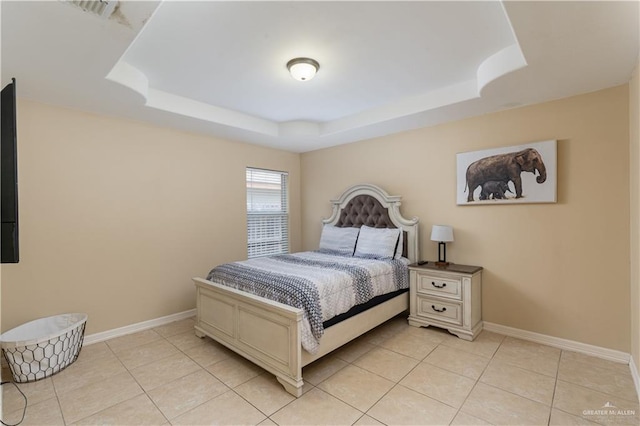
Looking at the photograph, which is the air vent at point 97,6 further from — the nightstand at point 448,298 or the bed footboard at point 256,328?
the nightstand at point 448,298

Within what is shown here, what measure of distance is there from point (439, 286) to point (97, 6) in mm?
3555

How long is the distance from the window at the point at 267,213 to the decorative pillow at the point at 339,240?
1062 millimetres

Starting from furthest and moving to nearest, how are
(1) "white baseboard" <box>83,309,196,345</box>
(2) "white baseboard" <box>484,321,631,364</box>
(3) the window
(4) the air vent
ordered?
(3) the window → (1) "white baseboard" <box>83,309,196,345</box> → (2) "white baseboard" <box>484,321,631,364</box> → (4) the air vent

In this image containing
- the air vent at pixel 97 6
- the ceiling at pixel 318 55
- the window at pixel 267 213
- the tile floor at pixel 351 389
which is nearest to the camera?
the air vent at pixel 97 6

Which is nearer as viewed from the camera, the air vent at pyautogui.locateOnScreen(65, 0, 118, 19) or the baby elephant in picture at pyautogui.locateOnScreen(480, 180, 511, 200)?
the air vent at pyautogui.locateOnScreen(65, 0, 118, 19)

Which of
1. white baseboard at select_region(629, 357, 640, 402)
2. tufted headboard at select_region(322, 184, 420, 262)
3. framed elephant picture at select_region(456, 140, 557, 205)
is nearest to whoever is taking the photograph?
white baseboard at select_region(629, 357, 640, 402)

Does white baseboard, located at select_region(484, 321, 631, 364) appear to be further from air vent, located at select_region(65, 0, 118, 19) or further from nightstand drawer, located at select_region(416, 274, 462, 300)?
air vent, located at select_region(65, 0, 118, 19)

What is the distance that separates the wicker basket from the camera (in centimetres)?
231

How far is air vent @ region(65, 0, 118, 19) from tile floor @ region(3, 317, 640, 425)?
244 centimetres

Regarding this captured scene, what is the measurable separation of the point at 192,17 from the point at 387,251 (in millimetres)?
2936

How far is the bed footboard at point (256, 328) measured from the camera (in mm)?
2184

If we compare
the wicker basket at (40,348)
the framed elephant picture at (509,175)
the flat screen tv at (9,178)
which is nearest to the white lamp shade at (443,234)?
the framed elephant picture at (509,175)

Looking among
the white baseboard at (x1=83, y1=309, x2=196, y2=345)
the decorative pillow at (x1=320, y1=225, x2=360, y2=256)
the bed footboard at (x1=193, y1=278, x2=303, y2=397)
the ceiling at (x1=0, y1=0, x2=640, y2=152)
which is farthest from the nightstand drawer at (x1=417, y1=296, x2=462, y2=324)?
the white baseboard at (x1=83, y1=309, x2=196, y2=345)

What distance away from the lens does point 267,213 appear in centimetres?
489
